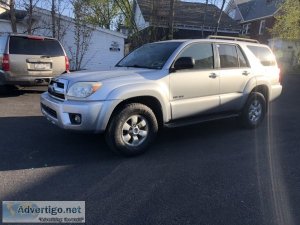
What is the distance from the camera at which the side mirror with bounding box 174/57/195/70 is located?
5.55 meters

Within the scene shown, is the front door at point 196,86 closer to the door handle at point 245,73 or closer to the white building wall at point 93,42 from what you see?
the door handle at point 245,73

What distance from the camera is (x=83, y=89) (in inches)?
193

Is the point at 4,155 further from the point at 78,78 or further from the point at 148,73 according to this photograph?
the point at 148,73

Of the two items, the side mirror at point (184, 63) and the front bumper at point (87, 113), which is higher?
the side mirror at point (184, 63)

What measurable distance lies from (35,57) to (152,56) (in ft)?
15.8

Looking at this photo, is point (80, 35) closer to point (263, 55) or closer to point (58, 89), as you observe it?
Result: point (263, 55)

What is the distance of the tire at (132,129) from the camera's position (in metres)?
5.03

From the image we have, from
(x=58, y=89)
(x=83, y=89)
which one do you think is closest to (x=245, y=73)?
(x=83, y=89)

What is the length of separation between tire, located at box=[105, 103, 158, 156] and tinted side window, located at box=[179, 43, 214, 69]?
50.8 inches

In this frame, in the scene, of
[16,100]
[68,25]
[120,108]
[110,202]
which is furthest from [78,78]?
[68,25]

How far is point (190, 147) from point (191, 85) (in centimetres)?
104

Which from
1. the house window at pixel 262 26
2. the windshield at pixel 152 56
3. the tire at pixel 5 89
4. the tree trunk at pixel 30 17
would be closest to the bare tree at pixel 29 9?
the tree trunk at pixel 30 17

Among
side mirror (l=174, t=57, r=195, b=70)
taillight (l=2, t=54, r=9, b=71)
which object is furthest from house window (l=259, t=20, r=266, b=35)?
side mirror (l=174, t=57, r=195, b=70)

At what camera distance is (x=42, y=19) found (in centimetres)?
1772
